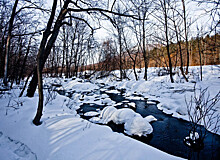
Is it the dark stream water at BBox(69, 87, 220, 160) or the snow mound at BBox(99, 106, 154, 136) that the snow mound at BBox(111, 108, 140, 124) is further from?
the dark stream water at BBox(69, 87, 220, 160)

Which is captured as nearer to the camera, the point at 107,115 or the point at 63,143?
the point at 63,143

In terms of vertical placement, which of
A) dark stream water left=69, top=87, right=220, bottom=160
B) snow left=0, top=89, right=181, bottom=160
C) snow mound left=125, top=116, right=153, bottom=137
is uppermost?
snow left=0, top=89, right=181, bottom=160

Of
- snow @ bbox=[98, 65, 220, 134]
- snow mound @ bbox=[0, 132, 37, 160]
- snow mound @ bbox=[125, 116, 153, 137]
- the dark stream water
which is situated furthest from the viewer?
snow @ bbox=[98, 65, 220, 134]

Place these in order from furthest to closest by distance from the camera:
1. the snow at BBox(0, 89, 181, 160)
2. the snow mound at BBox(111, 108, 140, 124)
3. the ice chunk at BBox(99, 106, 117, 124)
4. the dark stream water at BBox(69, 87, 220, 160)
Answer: the ice chunk at BBox(99, 106, 117, 124)
the snow mound at BBox(111, 108, 140, 124)
the dark stream water at BBox(69, 87, 220, 160)
the snow at BBox(0, 89, 181, 160)

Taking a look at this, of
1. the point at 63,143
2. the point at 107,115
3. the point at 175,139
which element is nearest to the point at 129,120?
the point at 107,115

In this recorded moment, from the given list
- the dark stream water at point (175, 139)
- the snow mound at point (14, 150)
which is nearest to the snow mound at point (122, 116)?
the dark stream water at point (175, 139)

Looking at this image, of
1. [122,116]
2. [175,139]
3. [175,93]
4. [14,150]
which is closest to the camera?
[14,150]

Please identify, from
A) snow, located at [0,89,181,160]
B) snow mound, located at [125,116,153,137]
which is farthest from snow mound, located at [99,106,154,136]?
snow, located at [0,89,181,160]

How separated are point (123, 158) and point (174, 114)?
A: 351 centimetres

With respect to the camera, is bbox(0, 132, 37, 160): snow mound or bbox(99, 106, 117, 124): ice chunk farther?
bbox(99, 106, 117, 124): ice chunk

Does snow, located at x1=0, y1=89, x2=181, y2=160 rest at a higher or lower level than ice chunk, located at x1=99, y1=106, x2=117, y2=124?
higher

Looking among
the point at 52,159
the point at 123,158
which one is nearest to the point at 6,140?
the point at 52,159

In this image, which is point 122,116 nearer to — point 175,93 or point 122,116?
point 122,116

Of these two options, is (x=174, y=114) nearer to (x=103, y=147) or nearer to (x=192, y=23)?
(x=103, y=147)
